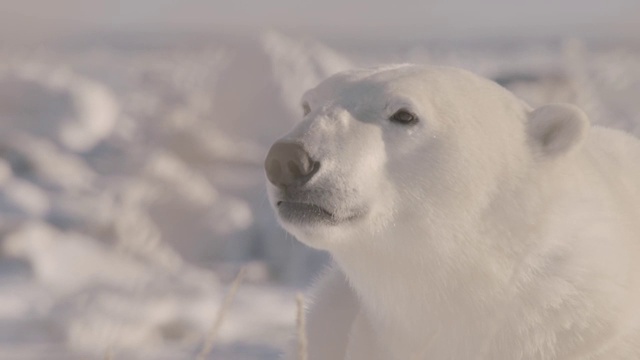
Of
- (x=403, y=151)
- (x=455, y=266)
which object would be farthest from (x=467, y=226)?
(x=403, y=151)

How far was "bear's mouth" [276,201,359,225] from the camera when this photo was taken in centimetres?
299

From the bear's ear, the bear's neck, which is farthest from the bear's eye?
the bear's ear

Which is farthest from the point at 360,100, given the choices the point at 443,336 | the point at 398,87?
the point at 443,336

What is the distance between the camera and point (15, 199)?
13375 mm

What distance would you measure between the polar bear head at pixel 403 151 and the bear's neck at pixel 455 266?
0.03m

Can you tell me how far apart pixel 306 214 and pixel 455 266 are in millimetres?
441

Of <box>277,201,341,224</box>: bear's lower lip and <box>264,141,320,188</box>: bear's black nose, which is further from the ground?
<box>264,141,320,188</box>: bear's black nose

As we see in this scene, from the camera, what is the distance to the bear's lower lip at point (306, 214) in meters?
2.99

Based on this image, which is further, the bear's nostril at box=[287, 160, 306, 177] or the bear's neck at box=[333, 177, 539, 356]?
the bear's neck at box=[333, 177, 539, 356]

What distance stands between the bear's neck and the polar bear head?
0.03 meters

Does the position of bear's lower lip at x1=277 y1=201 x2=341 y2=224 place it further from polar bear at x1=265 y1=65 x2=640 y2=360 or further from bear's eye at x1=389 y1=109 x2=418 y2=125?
bear's eye at x1=389 y1=109 x2=418 y2=125

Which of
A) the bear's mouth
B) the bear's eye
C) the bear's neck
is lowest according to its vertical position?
the bear's neck

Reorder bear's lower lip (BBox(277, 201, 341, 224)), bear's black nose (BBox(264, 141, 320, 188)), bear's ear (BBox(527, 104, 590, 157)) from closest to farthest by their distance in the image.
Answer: bear's black nose (BBox(264, 141, 320, 188))
bear's lower lip (BBox(277, 201, 341, 224))
bear's ear (BBox(527, 104, 590, 157))

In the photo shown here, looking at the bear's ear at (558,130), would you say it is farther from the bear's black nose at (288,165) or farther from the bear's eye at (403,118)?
the bear's black nose at (288,165)
